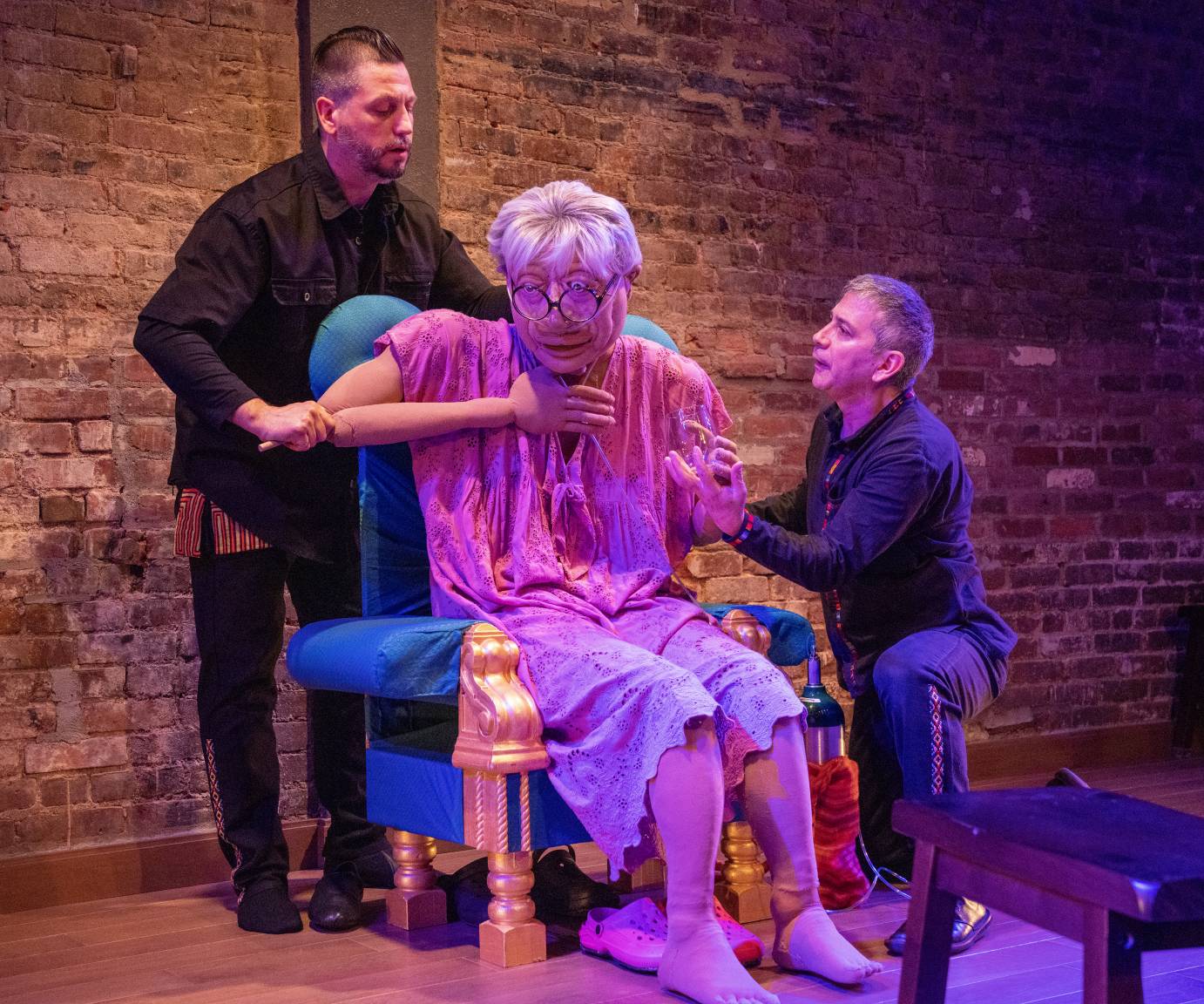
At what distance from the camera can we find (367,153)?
3117 mm

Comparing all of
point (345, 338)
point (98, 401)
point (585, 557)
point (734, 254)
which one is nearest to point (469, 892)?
point (585, 557)

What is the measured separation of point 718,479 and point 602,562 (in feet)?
1.06

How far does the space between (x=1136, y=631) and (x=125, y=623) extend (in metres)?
3.67

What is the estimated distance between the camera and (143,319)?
2.98 meters

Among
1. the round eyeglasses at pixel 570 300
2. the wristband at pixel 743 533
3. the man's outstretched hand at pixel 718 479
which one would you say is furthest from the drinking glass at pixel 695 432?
the round eyeglasses at pixel 570 300

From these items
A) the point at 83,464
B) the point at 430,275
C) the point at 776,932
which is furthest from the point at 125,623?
the point at 776,932

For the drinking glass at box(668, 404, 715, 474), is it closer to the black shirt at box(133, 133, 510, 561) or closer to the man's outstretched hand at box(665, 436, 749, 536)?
the man's outstretched hand at box(665, 436, 749, 536)

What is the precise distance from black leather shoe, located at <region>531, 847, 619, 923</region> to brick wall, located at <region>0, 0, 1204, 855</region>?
Answer: 36.7 inches

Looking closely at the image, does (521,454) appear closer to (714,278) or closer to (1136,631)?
(714,278)

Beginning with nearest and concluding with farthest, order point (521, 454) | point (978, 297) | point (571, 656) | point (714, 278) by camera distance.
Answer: point (571, 656) < point (521, 454) < point (714, 278) < point (978, 297)

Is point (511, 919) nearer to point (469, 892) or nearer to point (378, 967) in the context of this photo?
point (378, 967)

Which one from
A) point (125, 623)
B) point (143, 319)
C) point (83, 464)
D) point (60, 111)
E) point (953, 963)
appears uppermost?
point (60, 111)

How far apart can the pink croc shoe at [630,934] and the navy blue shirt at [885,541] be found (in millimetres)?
757

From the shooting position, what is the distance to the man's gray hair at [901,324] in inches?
128
